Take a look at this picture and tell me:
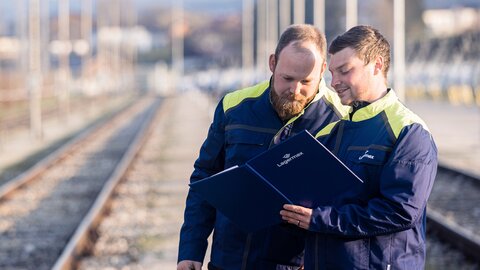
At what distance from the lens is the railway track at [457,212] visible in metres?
9.94

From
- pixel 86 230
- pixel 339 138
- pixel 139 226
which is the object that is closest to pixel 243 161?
pixel 339 138

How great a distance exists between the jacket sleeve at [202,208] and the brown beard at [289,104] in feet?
0.98

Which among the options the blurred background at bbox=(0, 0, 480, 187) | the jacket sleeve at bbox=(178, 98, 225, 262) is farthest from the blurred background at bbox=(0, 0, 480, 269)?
the jacket sleeve at bbox=(178, 98, 225, 262)

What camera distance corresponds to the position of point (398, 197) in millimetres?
3625

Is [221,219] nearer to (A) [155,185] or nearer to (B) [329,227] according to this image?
(B) [329,227]

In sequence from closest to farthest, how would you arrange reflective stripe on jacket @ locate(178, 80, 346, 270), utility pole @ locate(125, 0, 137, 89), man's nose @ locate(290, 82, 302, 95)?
man's nose @ locate(290, 82, 302, 95)
reflective stripe on jacket @ locate(178, 80, 346, 270)
utility pole @ locate(125, 0, 137, 89)

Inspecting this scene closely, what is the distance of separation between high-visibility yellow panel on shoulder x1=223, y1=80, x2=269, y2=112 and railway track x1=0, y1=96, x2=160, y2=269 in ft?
19.8

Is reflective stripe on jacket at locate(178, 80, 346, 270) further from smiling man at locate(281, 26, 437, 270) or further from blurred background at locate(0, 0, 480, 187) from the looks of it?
blurred background at locate(0, 0, 480, 187)

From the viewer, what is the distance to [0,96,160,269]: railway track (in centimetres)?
1106

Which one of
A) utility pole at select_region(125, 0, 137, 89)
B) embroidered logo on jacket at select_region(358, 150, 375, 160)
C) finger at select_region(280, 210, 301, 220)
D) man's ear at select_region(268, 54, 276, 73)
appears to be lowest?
utility pole at select_region(125, 0, 137, 89)

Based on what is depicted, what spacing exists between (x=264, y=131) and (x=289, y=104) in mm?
185

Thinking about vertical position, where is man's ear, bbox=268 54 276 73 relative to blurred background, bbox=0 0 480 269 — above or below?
above

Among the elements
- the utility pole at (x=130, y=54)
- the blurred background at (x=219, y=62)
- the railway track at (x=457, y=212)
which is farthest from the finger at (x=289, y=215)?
the utility pole at (x=130, y=54)

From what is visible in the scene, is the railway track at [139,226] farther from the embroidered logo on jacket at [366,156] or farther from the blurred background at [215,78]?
the embroidered logo on jacket at [366,156]
